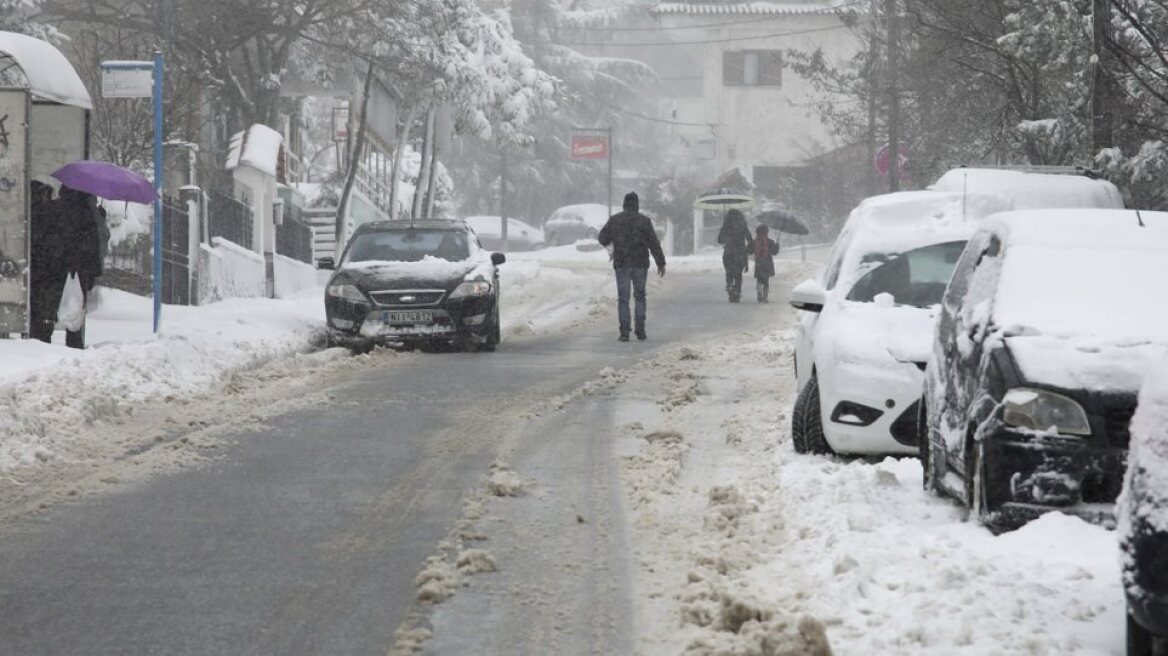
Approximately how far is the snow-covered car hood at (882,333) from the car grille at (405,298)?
9.07 metres

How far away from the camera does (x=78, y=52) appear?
29562 mm

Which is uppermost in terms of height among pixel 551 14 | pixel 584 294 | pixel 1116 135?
pixel 551 14

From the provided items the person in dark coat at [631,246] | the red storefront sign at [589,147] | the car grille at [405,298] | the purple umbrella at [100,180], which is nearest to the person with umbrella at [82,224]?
the purple umbrella at [100,180]

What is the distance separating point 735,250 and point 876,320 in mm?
22153

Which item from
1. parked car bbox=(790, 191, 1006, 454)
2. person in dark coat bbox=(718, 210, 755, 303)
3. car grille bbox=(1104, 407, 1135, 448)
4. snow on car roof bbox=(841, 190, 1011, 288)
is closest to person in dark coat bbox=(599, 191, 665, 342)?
parked car bbox=(790, 191, 1006, 454)

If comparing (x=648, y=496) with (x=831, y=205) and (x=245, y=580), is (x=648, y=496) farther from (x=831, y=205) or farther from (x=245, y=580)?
(x=831, y=205)

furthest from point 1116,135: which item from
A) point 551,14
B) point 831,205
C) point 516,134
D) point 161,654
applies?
point 551,14

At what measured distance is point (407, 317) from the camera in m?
18.9

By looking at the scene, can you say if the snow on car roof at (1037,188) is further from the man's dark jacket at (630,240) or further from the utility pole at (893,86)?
the utility pole at (893,86)

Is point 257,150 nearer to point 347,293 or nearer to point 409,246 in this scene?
point 409,246

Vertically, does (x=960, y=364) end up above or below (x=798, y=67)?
below

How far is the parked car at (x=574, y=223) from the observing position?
2865 inches

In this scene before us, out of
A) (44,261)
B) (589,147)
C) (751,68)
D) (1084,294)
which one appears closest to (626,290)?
(44,261)

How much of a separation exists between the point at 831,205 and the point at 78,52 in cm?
3644
